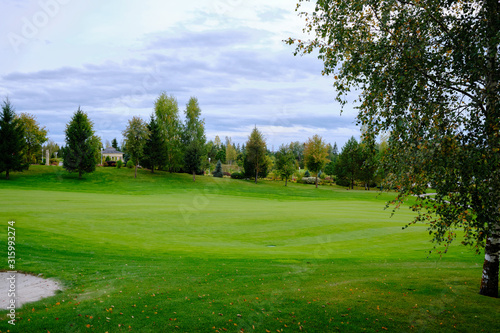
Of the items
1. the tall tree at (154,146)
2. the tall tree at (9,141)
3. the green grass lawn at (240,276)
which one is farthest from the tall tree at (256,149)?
the green grass lawn at (240,276)

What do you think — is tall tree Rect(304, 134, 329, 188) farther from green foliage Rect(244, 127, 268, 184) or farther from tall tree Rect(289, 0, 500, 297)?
tall tree Rect(289, 0, 500, 297)

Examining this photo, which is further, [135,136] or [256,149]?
[256,149]

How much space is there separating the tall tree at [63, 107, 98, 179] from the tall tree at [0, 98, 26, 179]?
7.27 m

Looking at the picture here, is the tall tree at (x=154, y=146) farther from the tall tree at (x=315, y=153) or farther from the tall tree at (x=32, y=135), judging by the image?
the tall tree at (x=315, y=153)

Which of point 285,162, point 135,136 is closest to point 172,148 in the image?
point 135,136

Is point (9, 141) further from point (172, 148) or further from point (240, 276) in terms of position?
point (240, 276)

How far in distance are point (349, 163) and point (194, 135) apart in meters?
37.6

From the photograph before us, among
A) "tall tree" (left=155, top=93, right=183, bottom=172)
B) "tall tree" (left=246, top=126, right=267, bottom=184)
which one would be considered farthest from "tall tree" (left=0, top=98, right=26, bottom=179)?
"tall tree" (left=246, top=126, right=267, bottom=184)

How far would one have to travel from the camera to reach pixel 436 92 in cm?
731

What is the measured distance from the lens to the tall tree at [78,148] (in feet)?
189

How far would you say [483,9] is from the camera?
21.6 feet

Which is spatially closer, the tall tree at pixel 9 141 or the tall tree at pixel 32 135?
the tall tree at pixel 9 141

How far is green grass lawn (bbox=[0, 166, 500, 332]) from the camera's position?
7.41 m

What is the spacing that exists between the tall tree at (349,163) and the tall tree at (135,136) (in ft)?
154
